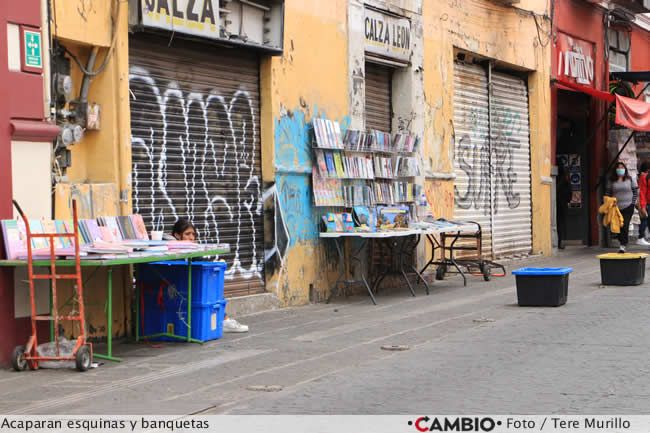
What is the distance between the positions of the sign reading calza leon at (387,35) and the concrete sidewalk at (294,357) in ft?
12.6

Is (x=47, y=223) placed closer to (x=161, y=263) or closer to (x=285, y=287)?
(x=161, y=263)

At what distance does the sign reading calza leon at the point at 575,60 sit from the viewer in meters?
23.7

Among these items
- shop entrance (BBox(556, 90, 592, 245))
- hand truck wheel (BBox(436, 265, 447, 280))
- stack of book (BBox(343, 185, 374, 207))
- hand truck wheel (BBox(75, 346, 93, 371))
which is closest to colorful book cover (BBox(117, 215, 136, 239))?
hand truck wheel (BBox(75, 346, 93, 371))

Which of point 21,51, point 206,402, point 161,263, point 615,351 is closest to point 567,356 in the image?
point 615,351

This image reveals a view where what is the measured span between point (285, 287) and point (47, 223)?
16.1 ft

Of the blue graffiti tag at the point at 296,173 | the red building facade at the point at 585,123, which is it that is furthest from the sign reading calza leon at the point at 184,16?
the red building facade at the point at 585,123

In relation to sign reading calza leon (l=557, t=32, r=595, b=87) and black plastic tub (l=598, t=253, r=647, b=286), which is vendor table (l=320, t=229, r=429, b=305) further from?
sign reading calza leon (l=557, t=32, r=595, b=87)

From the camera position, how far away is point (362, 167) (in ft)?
51.0

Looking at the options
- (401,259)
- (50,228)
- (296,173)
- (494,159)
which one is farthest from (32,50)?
(494,159)

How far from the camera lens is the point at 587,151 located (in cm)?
2545

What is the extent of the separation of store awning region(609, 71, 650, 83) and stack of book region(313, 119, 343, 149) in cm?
1230

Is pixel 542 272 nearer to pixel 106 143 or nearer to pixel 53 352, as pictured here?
pixel 106 143

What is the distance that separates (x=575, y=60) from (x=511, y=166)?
4.26 m

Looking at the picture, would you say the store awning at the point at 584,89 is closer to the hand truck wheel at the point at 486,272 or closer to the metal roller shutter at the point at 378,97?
the hand truck wheel at the point at 486,272
